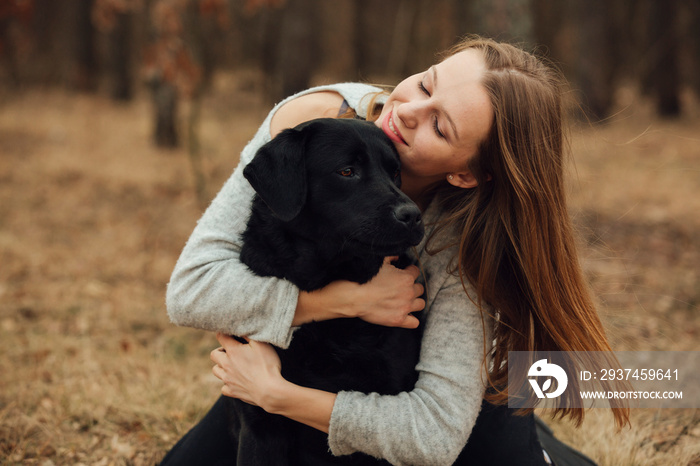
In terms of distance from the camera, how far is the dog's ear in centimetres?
193

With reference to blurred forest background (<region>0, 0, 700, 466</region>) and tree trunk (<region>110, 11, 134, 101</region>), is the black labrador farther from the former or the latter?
tree trunk (<region>110, 11, 134, 101</region>)

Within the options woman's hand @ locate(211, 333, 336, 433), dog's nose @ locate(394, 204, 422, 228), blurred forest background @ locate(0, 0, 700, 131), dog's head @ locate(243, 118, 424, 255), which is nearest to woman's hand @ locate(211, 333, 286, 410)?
woman's hand @ locate(211, 333, 336, 433)

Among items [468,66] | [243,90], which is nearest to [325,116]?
[468,66]

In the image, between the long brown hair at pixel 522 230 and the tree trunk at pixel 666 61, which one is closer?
the long brown hair at pixel 522 230

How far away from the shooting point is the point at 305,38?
34.4ft

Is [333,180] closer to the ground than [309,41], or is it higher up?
closer to the ground

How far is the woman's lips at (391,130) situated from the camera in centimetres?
214

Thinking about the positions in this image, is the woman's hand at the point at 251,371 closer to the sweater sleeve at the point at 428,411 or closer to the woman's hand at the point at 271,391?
the woman's hand at the point at 271,391

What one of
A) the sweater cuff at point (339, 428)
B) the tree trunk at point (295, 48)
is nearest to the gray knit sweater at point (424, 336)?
the sweater cuff at point (339, 428)

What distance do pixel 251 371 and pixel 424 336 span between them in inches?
23.4

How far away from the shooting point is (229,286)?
6.55ft

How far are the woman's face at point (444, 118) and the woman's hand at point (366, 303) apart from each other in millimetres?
441

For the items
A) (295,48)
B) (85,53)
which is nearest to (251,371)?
(295,48)

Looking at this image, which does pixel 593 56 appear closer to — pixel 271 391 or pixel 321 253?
pixel 321 253
